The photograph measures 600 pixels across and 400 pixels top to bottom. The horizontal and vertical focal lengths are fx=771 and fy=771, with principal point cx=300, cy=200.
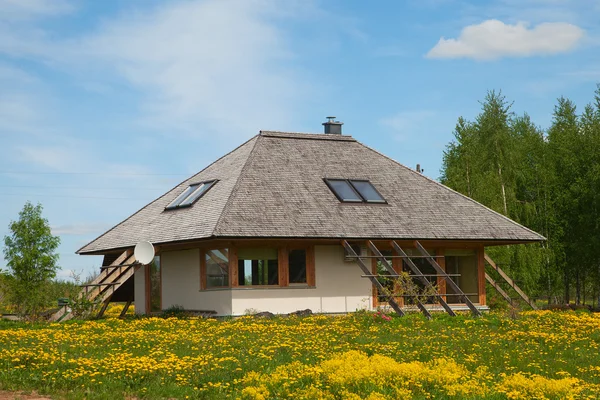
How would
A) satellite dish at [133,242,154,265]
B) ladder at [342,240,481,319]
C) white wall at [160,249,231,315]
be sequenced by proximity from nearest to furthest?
ladder at [342,240,481,319], white wall at [160,249,231,315], satellite dish at [133,242,154,265]

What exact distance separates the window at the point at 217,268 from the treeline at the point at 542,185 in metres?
15.7

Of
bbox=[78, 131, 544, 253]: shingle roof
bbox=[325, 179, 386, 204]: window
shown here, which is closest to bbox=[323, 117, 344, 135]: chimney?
bbox=[78, 131, 544, 253]: shingle roof

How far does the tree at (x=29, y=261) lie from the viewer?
2780 cm

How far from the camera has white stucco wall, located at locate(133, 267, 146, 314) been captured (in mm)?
29766

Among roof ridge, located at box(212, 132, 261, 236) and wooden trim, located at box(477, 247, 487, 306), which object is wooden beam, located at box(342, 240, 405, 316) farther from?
wooden trim, located at box(477, 247, 487, 306)

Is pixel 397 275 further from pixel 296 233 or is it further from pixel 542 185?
pixel 542 185

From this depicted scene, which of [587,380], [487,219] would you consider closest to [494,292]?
[487,219]

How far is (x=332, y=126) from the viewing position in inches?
1356

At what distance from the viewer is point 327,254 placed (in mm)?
26031

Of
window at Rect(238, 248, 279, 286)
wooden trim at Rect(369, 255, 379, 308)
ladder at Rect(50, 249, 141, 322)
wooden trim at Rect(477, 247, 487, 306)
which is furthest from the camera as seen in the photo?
wooden trim at Rect(477, 247, 487, 306)

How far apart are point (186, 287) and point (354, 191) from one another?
6.92 m

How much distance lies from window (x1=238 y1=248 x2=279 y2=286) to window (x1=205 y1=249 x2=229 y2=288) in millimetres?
451

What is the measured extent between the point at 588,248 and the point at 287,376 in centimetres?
3012

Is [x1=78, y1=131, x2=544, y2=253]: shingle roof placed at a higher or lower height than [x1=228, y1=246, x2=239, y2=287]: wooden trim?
higher
